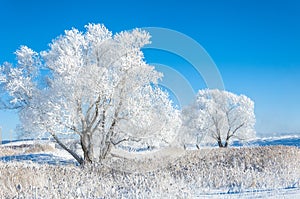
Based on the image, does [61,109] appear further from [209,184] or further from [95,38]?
[209,184]

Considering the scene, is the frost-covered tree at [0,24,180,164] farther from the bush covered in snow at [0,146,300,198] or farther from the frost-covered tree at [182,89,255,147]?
the frost-covered tree at [182,89,255,147]

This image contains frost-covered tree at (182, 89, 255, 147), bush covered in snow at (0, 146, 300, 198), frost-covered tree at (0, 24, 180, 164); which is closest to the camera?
bush covered in snow at (0, 146, 300, 198)

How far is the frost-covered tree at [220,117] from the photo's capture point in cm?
4616

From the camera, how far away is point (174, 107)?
20453 mm

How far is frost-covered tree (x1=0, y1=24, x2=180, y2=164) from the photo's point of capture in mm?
18406

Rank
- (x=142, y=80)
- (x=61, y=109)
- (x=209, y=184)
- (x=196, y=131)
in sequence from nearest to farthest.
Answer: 1. (x=209, y=184)
2. (x=61, y=109)
3. (x=142, y=80)
4. (x=196, y=131)

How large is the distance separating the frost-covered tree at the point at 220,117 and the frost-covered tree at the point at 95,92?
26017mm

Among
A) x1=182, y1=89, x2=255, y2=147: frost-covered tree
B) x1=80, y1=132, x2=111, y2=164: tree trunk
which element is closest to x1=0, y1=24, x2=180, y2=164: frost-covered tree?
x1=80, y1=132, x2=111, y2=164: tree trunk

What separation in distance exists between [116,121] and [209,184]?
10485 millimetres

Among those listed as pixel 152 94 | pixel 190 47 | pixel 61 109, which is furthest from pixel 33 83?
pixel 190 47

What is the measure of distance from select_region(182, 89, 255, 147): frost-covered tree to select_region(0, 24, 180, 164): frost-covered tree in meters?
26.0

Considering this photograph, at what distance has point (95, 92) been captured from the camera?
60.6 ft

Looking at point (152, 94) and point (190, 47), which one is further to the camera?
point (190, 47)

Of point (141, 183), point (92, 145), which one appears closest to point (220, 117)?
point (92, 145)
